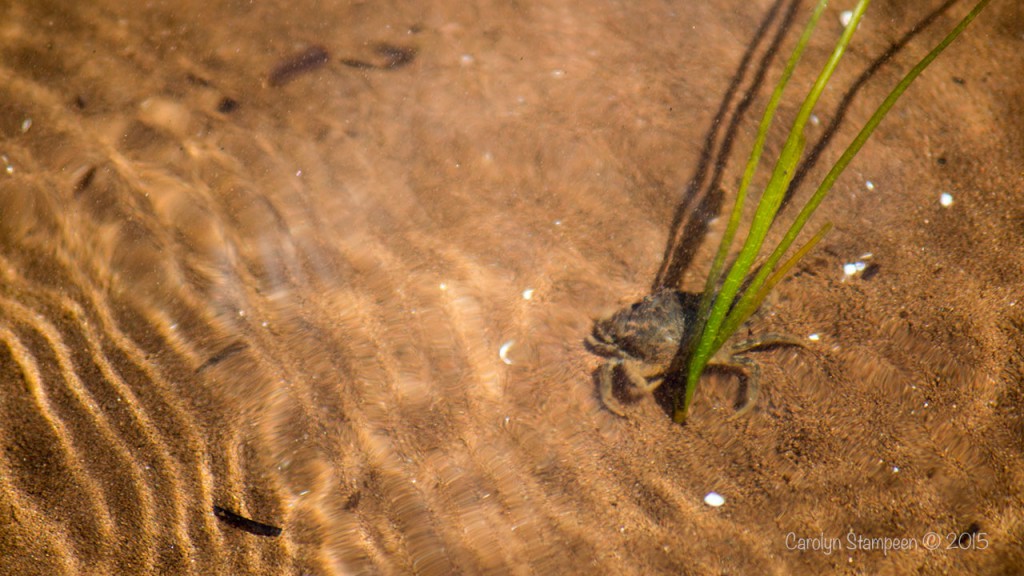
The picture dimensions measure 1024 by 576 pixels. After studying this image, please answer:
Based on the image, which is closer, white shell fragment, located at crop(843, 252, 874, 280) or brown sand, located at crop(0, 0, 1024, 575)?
brown sand, located at crop(0, 0, 1024, 575)

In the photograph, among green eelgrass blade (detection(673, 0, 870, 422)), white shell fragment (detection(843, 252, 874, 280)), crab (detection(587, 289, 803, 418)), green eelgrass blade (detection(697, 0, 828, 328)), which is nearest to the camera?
green eelgrass blade (detection(673, 0, 870, 422))

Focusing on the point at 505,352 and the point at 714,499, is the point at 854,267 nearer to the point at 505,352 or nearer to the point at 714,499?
the point at 714,499

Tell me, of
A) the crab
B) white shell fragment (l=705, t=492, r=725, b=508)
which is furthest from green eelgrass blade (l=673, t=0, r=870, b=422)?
white shell fragment (l=705, t=492, r=725, b=508)

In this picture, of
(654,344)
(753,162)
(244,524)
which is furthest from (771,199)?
(244,524)

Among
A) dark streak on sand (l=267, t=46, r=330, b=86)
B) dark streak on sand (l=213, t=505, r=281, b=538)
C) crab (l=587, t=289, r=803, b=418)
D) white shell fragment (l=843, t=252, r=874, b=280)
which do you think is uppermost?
white shell fragment (l=843, t=252, r=874, b=280)

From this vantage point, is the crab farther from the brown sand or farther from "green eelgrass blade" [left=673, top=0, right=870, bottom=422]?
"green eelgrass blade" [left=673, top=0, right=870, bottom=422]

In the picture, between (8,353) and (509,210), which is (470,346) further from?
(8,353)

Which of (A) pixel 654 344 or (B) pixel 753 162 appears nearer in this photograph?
(B) pixel 753 162
